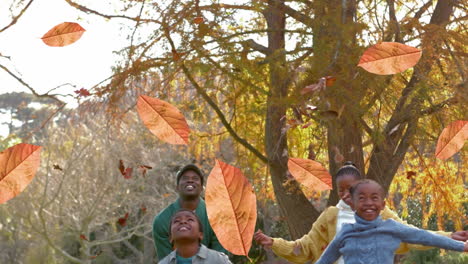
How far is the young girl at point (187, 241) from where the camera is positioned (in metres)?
3.31

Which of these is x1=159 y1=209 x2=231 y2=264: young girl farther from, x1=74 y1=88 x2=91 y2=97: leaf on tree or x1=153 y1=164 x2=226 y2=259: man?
x1=74 y1=88 x2=91 y2=97: leaf on tree

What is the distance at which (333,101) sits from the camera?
541 centimetres

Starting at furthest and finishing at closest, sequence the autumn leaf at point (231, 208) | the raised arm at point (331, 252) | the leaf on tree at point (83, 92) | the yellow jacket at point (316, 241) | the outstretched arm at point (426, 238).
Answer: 1. the leaf on tree at point (83, 92)
2. the yellow jacket at point (316, 241)
3. the raised arm at point (331, 252)
4. the outstretched arm at point (426, 238)
5. the autumn leaf at point (231, 208)

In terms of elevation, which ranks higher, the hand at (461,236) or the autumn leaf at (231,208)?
the autumn leaf at (231,208)

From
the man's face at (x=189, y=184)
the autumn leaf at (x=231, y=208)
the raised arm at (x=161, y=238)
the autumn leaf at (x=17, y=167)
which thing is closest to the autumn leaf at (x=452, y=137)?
the man's face at (x=189, y=184)

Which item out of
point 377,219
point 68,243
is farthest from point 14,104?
point 377,219

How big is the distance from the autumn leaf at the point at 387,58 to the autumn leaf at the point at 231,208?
7.81 feet

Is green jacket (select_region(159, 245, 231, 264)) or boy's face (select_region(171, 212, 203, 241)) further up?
boy's face (select_region(171, 212, 203, 241))

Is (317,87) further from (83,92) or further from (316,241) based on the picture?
(83,92)

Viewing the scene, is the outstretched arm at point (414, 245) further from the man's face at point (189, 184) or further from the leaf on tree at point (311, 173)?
the leaf on tree at point (311, 173)

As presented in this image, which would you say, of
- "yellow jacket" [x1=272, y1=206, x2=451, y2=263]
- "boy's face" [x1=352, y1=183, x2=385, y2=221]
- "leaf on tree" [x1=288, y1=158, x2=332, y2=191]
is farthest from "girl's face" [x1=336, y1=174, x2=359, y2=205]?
"leaf on tree" [x1=288, y1=158, x2=332, y2=191]

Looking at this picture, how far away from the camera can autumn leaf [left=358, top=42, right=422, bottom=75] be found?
14.4 ft

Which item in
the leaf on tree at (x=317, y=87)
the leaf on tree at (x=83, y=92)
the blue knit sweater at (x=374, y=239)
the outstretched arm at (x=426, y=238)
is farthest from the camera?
the leaf on tree at (x=83, y=92)

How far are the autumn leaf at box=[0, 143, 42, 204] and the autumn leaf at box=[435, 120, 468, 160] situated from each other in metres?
3.79
